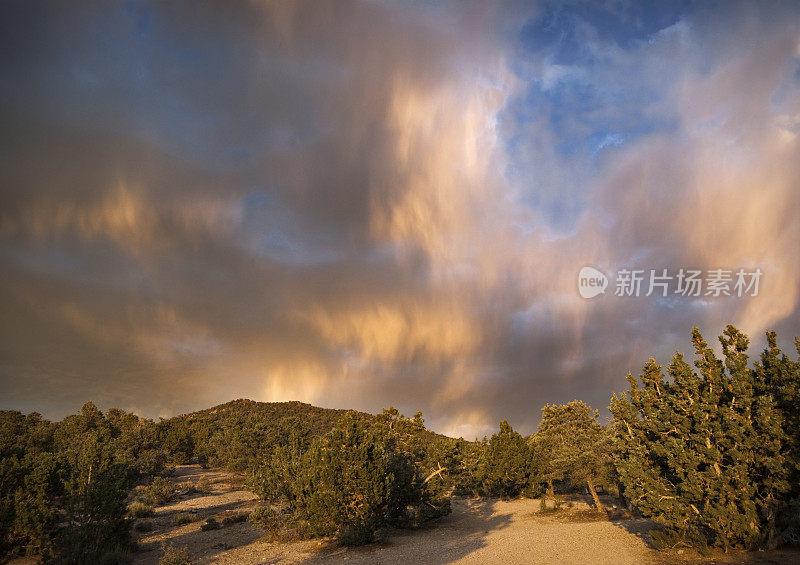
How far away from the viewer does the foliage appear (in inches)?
537

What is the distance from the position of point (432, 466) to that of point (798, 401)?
83.7 feet

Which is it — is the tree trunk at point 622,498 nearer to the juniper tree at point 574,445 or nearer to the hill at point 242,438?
the juniper tree at point 574,445

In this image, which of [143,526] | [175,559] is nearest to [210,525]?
[143,526]

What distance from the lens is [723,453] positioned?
14.6 meters

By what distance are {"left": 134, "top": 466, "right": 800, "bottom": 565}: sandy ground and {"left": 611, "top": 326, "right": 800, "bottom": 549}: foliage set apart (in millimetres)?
1120

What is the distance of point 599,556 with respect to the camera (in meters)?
16.3

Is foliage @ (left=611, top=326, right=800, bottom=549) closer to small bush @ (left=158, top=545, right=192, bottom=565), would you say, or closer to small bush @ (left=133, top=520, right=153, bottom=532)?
small bush @ (left=158, top=545, right=192, bottom=565)

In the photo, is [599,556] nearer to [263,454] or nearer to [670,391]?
[670,391]

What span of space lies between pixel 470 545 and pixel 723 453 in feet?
39.4

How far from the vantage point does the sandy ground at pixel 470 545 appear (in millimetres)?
16281

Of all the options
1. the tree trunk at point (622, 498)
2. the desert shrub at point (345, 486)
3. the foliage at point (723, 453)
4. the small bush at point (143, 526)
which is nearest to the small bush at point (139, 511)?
the small bush at point (143, 526)

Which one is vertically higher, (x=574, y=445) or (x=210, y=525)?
(x=574, y=445)

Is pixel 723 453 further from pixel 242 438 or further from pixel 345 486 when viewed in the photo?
pixel 242 438

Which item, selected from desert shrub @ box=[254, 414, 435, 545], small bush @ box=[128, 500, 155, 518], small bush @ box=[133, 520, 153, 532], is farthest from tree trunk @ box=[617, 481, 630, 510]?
small bush @ box=[128, 500, 155, 518]
